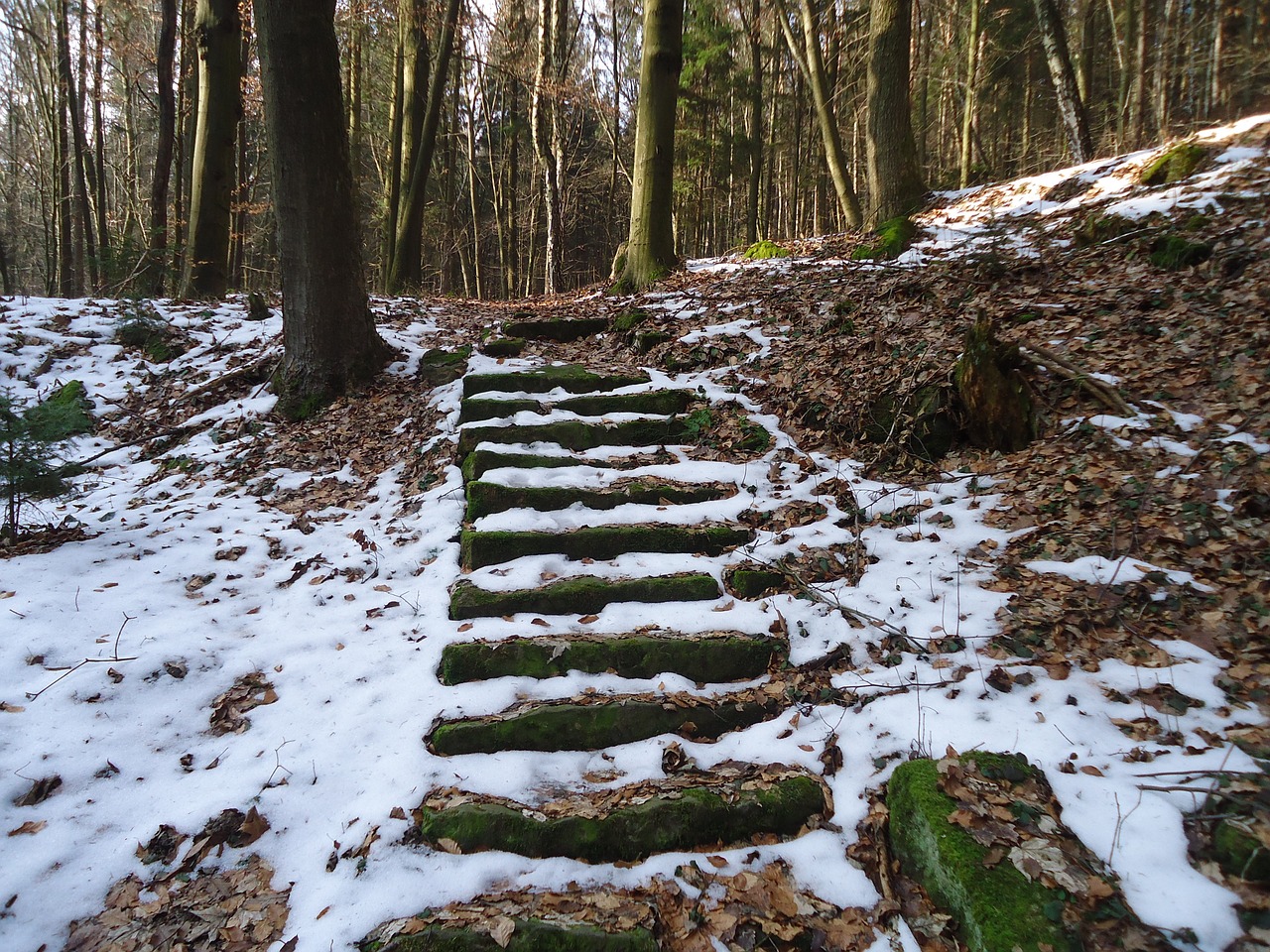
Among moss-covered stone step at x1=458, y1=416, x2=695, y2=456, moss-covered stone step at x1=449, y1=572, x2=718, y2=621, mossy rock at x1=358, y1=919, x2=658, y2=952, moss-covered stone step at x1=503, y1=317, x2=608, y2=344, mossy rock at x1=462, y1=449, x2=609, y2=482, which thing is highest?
moss-covered stone step at x1=503, y1=317, x2=608, y2=344

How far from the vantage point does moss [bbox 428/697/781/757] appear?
9.89 feet

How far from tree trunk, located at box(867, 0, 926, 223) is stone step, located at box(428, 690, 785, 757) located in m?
9.33

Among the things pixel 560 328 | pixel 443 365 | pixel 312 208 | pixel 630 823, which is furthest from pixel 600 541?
pixel 312 208

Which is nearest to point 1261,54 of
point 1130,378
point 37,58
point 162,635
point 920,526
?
point 1130,378

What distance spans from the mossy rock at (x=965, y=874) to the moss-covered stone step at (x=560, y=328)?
21.7 ft

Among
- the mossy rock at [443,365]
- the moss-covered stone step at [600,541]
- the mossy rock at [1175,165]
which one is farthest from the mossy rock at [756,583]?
the mossy rock at [1175,165]

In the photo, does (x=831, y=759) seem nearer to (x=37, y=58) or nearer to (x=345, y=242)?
(x=345, y=242)

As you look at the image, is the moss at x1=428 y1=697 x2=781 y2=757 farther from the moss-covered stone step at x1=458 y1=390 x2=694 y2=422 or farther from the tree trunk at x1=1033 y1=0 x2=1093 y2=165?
the tree trunk at x1=1033 y1=0 x2=1093 y2=165

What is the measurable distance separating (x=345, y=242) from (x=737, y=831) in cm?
658

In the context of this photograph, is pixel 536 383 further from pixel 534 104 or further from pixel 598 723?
pixel 534 104

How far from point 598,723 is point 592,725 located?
3 centimetres

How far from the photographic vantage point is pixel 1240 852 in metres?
1.99

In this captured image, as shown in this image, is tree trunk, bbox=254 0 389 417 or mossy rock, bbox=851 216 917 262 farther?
mossy rock, bbox=851 216 917 262

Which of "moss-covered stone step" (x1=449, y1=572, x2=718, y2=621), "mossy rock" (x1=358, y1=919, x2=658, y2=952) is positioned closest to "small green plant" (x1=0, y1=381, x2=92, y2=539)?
"moss-covered stone step" (x1=449, y1=572, x2=718, y2=621)
